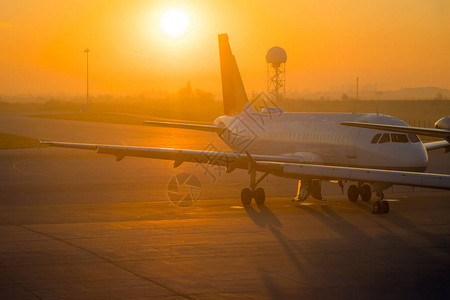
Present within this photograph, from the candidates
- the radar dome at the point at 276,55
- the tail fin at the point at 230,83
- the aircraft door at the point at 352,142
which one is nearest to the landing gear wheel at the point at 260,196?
the aircraft door at the point at 352,142

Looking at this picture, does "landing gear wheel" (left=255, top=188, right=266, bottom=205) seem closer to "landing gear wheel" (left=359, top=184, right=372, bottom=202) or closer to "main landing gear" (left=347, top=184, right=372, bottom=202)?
"main landing gear" (left=347, top=184, right=372, bottom=202)

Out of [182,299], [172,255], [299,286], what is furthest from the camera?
[172,255]

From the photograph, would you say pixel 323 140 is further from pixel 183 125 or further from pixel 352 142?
pixel 183 125

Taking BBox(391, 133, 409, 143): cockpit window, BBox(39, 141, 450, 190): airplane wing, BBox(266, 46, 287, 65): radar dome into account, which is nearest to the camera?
BBox(39, 141, 450, 190): airplane wing

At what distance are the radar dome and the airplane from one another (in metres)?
60.6

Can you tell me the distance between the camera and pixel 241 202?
31219 mm

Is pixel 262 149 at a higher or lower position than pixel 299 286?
higher

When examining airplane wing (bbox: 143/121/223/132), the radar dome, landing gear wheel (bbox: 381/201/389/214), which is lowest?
landing gear wheel (bbox: 381/201/389/214)

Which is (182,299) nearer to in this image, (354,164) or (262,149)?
(354,164)

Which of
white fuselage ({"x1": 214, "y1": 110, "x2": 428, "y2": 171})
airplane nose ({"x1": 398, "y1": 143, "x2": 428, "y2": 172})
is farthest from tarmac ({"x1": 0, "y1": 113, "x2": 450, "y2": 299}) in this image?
white fuselage ({"x1": 214, "y1": 110, "x2": 428, "y2": 171})

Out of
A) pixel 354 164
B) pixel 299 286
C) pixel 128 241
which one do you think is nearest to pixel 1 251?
pixel 128 241

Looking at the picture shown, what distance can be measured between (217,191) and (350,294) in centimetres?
2072

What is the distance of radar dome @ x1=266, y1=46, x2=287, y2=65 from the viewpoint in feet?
324

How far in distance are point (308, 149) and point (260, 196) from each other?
12.1 feet
